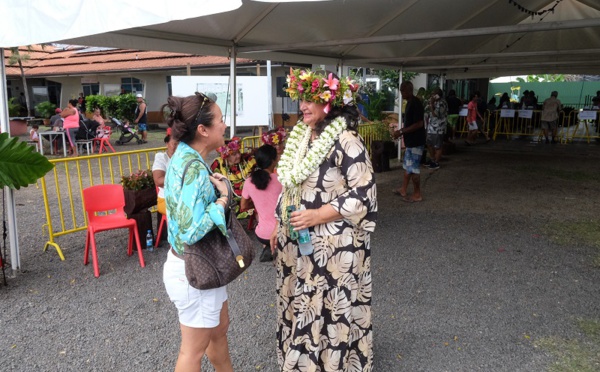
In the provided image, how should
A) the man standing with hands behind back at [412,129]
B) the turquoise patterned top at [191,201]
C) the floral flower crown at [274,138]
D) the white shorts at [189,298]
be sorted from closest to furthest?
the turquoise patterned top at [191,201], the white shorts at [189,298], the floral flower crown at [274,138], the man standing with hands behind back at [412,129]

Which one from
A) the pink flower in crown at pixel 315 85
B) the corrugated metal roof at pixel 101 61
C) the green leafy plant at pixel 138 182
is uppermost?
the corrugated metal roof at pixel 101 61

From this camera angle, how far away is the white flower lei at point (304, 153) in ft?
8.05

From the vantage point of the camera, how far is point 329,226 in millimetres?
2469

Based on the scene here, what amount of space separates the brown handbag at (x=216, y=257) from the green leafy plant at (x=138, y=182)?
3.46 m

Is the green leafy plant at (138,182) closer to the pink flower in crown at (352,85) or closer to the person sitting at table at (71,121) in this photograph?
the pink flower in crown at (352,85)

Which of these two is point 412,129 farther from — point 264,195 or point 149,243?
Answer: point 149,243

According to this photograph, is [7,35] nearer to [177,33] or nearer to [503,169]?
[177,33]

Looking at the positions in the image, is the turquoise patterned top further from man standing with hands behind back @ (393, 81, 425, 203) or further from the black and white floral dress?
man standing with hands behind back @ (393, 81, 425, 203)

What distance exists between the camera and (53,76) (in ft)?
81.5

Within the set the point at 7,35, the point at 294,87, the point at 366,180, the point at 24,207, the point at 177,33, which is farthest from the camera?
the point at 24,207

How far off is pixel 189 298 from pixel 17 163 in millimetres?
2561

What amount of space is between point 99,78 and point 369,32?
21.4 metres

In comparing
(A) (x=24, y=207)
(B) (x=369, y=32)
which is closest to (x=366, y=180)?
(B) (x=369, y=32)

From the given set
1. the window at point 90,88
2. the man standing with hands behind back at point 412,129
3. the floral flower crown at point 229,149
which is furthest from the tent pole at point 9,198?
the window at point 90,88
